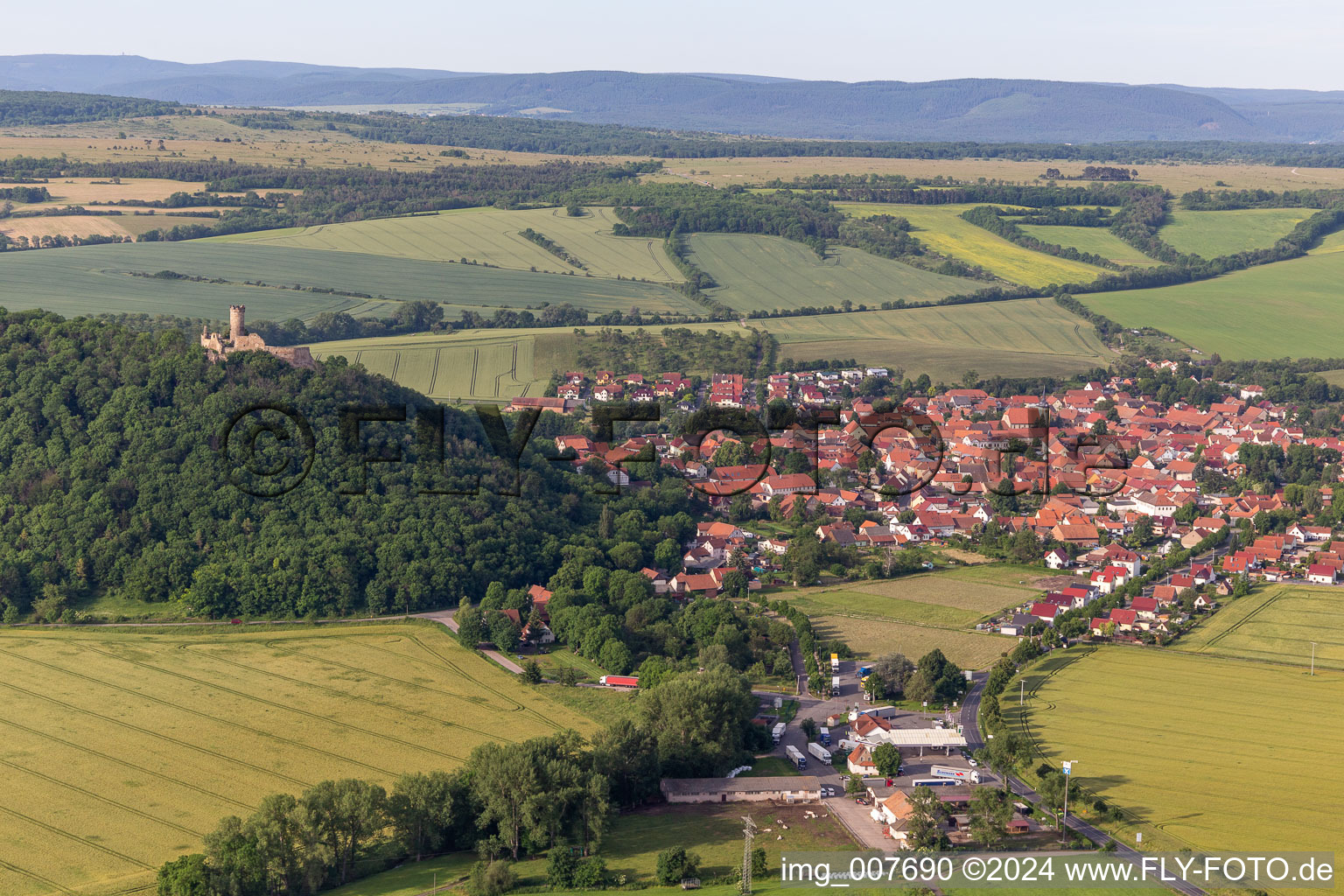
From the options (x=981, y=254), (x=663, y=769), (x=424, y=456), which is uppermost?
(x=981, y=254)

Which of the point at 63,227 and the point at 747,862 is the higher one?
the point at 63,227

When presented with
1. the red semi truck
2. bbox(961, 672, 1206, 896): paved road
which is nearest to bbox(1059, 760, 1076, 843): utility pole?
bbox(961, 672, 1206, 896): paved road

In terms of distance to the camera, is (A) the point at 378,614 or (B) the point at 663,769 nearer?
(B) the point at 663,769

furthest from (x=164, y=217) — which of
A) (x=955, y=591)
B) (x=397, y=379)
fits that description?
(x=955, y=591)

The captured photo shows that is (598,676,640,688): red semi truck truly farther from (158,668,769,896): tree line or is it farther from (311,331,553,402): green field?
(311,331,553,402): green field

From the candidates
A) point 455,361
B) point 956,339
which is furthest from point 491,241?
point 956,339

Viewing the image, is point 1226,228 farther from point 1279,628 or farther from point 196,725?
point 196,725

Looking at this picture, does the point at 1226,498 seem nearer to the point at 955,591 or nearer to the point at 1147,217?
the point at 955,591
